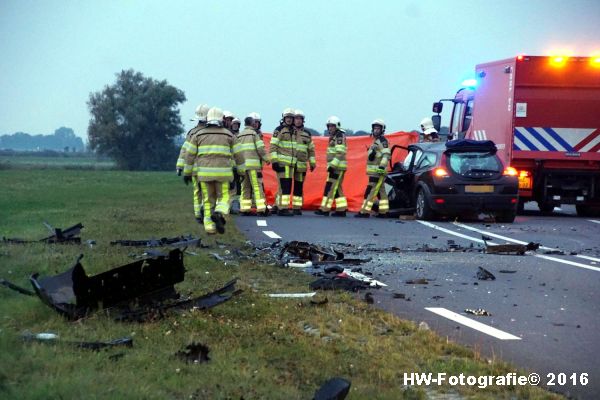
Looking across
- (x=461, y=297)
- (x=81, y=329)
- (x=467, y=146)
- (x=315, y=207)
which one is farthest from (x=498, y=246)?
(x=315, y=207)

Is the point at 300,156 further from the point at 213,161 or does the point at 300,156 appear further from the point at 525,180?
the point at 213,161

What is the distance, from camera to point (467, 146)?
20.6 metres

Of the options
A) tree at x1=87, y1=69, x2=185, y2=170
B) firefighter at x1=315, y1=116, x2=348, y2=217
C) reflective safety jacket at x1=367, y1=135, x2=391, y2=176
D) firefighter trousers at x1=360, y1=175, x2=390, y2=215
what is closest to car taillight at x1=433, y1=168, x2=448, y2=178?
reflective safety jacket at x1=367, y1=135, x2=391, y2=176

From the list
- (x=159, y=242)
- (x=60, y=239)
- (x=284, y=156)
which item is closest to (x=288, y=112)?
(x=284, y=156)

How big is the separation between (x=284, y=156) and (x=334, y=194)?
155 cm

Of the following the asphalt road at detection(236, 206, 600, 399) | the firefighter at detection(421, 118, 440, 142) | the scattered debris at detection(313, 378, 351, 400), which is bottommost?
the asphalt road at detection(236, 206, 600, 399)

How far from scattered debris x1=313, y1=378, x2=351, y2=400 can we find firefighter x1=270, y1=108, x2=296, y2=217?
54.4 feet

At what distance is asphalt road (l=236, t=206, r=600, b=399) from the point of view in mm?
7371

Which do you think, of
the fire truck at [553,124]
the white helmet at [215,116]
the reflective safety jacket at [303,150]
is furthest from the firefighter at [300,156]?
the white helmet at [215,116]

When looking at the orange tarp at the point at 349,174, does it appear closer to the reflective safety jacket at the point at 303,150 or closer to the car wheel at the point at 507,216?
the reflective safety jacket at the point at 303,150

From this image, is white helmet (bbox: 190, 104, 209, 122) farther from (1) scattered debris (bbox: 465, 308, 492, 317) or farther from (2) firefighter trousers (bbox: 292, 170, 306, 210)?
(1) scattered debris (bbox: 465, 308, 492, 317)

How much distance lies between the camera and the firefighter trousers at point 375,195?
22000 millimetres

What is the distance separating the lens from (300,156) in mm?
22141

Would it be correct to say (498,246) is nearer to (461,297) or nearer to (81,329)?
(461,297)
